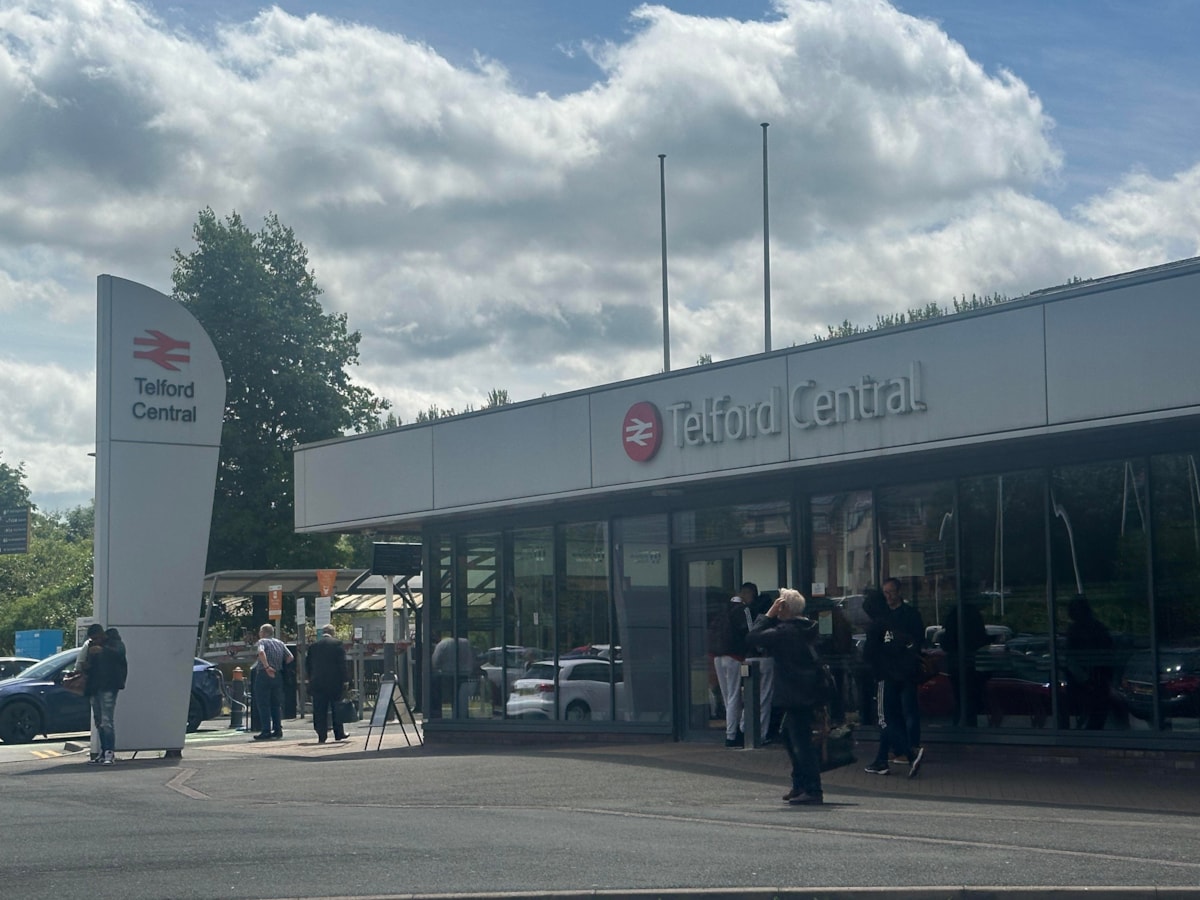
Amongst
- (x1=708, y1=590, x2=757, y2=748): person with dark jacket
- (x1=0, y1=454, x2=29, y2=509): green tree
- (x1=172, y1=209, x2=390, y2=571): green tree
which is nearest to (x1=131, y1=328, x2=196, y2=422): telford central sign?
(x1=708, y1=590, x2=757, y2=748): person with dark jacket

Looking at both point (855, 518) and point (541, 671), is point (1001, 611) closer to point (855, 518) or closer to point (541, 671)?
point (855, 518)

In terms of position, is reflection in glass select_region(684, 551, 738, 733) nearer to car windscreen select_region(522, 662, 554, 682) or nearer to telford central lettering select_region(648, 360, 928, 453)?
telford central lettering select_region(648, 360, 928, 453)

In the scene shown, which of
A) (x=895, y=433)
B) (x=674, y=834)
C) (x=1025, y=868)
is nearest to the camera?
(x=1025, y=868)

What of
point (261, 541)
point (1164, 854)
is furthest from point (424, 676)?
point (261, 541)

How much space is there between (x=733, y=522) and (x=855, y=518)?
5.87ft

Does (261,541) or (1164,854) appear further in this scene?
(261,541)

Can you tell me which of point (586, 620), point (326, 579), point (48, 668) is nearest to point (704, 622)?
point (586, 620)

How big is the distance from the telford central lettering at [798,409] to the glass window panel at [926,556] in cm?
143

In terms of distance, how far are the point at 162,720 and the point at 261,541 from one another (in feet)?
100

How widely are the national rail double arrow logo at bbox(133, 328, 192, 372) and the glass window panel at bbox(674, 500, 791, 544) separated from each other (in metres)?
6.55

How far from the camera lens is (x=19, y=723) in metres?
24.9

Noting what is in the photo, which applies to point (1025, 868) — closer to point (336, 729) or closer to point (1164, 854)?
point (1164, 854)

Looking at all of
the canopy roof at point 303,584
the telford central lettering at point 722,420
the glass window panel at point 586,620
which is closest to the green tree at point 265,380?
→ the canopy roof at point 303,584

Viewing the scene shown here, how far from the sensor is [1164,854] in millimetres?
9172
